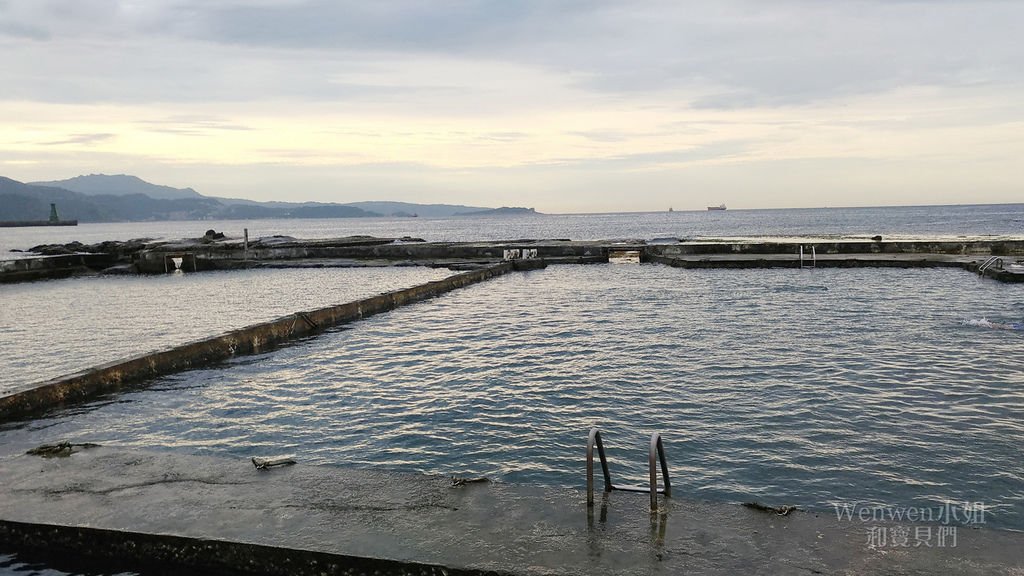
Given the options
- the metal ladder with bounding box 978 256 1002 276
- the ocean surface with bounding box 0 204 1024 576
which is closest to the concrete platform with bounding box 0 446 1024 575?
the ocean surface with bounding box 0 204 1024 576

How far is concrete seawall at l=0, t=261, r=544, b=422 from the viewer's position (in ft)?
32.0

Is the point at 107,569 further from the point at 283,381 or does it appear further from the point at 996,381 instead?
the point at 996,381

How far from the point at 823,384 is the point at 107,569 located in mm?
9467

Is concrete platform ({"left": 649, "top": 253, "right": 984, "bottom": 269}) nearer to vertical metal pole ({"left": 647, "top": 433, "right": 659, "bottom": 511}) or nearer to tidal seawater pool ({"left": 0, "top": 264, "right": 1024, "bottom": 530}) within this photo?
tidal seawater pool ({"left": 0, "top": 264, "right": 1024, "bottom": 530})

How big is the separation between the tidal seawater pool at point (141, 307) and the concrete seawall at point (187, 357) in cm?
112

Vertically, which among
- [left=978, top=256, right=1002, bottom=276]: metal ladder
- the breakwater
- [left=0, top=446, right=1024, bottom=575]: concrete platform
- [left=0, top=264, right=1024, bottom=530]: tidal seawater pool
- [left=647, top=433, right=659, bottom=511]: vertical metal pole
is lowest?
[left=0, top=264, right=1024, bottom=530]: tidal seawater pool

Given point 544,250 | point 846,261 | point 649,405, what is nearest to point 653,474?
point 649,405

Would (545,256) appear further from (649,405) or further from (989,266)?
(649,405)

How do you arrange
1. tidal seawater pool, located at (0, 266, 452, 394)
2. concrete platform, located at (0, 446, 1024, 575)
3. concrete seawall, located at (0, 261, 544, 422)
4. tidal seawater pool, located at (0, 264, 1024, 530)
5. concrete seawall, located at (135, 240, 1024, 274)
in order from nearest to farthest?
1. concrete platform, located at (0, 446, 1024, 575)
2. tidal seawater pool, located at (0, 264, 1024, 530)
3. concrete seawall, located at (0, 261, 544, 422)
4. tidal seawater pool, located at (0, 266, 452, 394)
5. concrete seawall, located at (135, 240, 1024, 274)

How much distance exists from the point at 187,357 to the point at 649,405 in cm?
863

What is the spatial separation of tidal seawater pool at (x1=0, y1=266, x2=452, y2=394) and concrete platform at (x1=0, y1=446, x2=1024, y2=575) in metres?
7.96

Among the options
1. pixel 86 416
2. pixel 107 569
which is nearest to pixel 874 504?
pixel 107 569

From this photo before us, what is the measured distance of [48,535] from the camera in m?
5.16

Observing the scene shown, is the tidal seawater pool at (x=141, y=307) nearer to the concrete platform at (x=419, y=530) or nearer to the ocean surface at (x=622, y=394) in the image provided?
the ocean surface at (x=622, y=394)
